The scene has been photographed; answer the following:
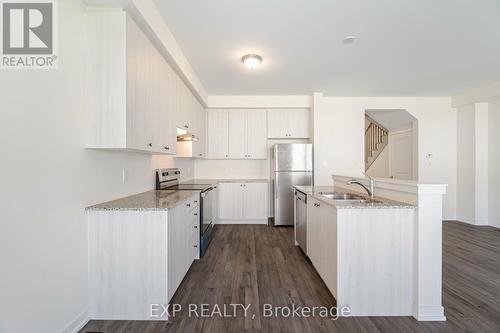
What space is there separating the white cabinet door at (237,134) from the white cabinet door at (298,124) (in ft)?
3.37

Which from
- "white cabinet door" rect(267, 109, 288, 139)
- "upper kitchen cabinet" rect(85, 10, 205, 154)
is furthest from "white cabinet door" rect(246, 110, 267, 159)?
"upper kitchen cabinet" rect(85, 10, 205, 154)

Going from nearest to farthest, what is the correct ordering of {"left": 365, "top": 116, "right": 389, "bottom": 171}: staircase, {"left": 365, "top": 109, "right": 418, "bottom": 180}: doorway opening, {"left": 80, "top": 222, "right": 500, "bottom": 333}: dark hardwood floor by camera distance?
{"left": 80, "top": 222, "right": 500, "bottom": 333}: dark hardwood floor < {"left": 365, "top": 109, "right": 418, "bottom": 180}: doorway opening < {"left": 365, "top": 116, "right": 389, "bottom": 171}: staircase

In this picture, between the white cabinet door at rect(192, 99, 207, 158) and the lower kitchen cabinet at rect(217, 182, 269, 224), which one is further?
the lower kitchen cabinet at rect(217, 182, 269, 224)

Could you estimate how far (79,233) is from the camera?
1755 mm

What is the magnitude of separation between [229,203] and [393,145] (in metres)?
4.57

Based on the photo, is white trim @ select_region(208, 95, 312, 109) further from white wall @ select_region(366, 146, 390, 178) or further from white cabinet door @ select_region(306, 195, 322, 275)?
white wall @ select_region(366, 146, 390, 178)

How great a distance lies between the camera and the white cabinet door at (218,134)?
5090 mm

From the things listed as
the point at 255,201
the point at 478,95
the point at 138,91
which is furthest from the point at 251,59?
the point at 478,95

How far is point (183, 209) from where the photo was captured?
233 centimetres

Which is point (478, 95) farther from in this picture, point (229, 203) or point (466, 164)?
point (229, 203)

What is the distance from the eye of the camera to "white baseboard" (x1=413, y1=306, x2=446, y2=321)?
5.97ft

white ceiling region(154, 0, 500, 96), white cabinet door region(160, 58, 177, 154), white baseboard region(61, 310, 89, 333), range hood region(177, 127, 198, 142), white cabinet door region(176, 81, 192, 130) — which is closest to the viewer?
white baseboard region(61, 310, 89, 333)

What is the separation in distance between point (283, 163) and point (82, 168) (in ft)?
11.5

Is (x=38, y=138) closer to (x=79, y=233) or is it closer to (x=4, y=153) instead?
(x=4, y=153)
